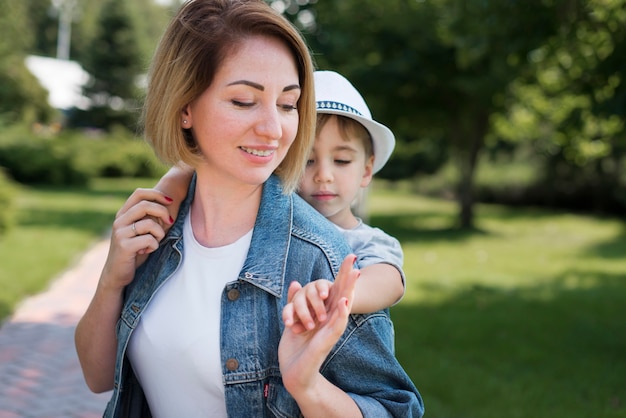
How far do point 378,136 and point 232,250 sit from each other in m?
0.72

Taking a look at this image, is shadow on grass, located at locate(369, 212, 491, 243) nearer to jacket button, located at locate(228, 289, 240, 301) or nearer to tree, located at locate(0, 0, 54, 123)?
tree, located at locate(0, 0, 54, 123)

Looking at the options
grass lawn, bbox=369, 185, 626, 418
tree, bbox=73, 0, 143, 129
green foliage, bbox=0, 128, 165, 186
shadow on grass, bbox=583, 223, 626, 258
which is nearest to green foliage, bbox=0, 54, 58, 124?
green foliage, bbox=0, 128, 165, 186

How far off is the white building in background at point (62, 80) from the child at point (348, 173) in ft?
121

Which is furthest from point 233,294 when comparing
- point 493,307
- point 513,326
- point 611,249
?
point 611,249

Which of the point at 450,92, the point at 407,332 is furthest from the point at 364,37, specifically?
the point at 407,332

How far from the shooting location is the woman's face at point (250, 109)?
64.8 inches

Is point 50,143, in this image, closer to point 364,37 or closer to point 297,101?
point 364,37

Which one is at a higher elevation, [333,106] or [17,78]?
[17,78]

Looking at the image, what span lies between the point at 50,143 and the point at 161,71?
79.7 feet

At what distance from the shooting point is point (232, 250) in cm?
175

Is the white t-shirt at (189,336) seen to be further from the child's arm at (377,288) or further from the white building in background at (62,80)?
the white building in background at (62,80)

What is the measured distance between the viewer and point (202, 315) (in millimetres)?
1695

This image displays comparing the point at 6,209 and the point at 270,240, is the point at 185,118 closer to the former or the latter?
the point at 270,240

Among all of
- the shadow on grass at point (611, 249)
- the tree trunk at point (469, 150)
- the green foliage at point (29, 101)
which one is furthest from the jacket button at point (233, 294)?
the green foliage at point (29, 101)
